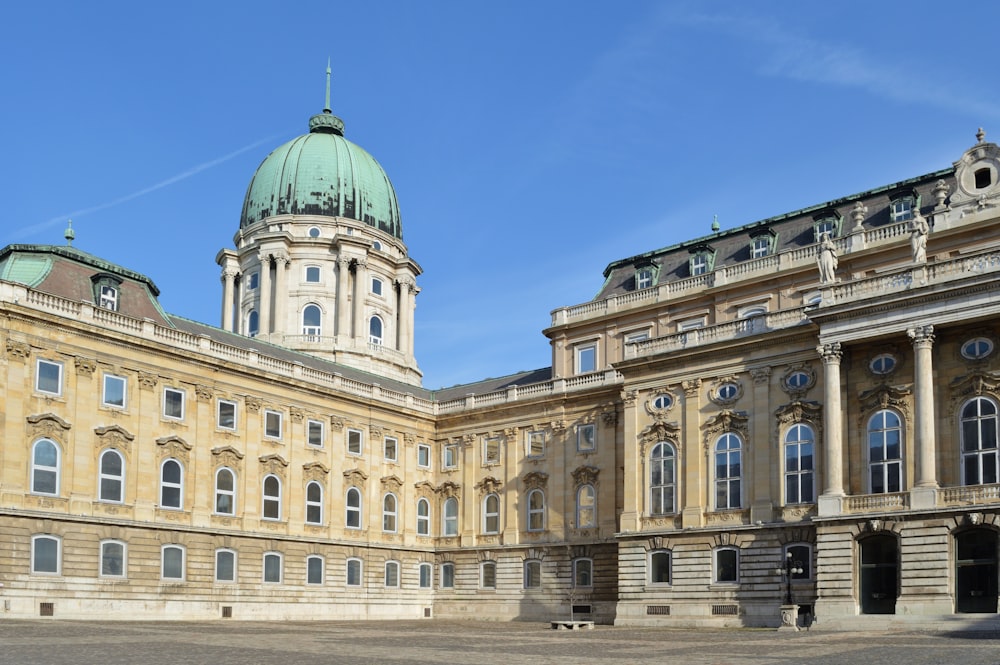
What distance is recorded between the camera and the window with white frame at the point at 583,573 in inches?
2645

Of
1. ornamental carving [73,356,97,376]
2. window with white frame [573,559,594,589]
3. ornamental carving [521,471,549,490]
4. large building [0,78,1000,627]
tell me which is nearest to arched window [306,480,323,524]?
large building [0,78,1000,627]

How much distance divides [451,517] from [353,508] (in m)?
7.75

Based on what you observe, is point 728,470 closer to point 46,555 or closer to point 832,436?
point 832,436

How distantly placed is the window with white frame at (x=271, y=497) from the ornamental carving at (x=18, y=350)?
52.9 ft

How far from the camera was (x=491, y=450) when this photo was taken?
2945 inches

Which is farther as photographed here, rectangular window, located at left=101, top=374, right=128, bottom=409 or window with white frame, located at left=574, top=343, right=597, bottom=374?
window with white frame, located at left=574, top=343, right=597, bottom=374

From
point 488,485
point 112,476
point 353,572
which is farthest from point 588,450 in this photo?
point 112,476

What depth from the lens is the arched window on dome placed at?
93938 millimetres

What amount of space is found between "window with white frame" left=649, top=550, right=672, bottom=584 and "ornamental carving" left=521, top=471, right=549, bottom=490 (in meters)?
12.8

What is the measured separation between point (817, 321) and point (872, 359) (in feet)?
9.93

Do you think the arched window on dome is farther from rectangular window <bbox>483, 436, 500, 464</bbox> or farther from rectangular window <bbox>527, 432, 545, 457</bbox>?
rectangular window <bbox>527, 432, 545, 457</bbox>

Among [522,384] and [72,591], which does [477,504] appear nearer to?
[522,384]

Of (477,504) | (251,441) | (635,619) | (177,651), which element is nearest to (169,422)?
(251,441)

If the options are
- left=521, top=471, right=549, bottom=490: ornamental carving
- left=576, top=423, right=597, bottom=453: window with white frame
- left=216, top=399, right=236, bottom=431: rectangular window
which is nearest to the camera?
left=216, top=399, right=236, bottom=431: rectangular window
